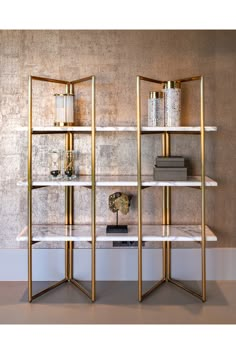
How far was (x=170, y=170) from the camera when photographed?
329 cm

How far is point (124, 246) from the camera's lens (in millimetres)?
3732

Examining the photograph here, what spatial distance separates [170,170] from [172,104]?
0.48 m

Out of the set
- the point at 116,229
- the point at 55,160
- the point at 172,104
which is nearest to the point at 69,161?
the point at 55,160

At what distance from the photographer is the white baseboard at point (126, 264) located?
12.2 feet

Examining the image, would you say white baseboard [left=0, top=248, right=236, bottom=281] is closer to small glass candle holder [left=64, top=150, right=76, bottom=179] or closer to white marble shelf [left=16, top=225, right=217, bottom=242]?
white marble shelf [left=16, top=225, right=217, bottom=242]

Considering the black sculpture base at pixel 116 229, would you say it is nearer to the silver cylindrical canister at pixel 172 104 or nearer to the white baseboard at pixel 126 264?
the white baseboard at pixel 126 264

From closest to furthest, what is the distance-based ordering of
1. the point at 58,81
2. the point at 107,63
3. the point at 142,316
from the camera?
the point at 142,316, the point at 58,81, the point at 107,63

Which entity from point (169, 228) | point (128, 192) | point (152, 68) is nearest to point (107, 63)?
point (152, 68)

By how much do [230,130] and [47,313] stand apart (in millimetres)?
1955

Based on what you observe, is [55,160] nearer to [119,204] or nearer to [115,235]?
[119,204]

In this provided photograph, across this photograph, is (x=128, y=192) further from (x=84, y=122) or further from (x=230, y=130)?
(x=230, y=130)

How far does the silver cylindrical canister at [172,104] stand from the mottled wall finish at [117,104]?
0.33 meters

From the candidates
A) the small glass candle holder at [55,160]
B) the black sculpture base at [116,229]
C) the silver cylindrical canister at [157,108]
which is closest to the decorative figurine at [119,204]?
the black sculpture base at [116,229]

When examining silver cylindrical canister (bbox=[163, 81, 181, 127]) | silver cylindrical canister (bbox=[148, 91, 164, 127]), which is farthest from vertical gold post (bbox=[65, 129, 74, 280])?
silver cylindrical canister (bbox=[163, 81, 181, 127])
